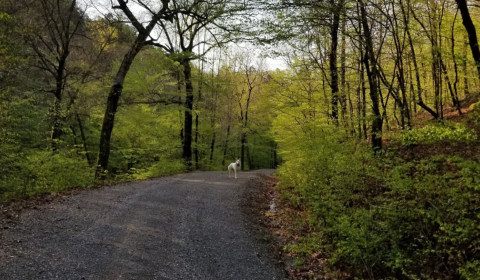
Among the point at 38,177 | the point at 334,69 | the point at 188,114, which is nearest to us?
the point at 38,177

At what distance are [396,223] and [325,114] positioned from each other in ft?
22.8

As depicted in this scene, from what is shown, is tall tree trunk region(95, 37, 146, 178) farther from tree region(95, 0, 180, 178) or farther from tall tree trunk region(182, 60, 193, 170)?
tall tree trunk region(182, 60, 193, 170)

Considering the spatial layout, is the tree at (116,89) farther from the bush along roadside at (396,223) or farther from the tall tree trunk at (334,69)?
the bush along roadside at (396,223)

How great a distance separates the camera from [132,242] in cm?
522

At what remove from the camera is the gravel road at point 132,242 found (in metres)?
4.18

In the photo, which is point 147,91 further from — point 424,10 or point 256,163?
point 256,163

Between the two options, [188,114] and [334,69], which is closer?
[334,69]

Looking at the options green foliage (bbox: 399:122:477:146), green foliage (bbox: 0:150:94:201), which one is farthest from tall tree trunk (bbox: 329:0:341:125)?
green foliage (bbox: 0:150:94:201)

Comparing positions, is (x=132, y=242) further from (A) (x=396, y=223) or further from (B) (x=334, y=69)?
(B) (x=334, y=69)

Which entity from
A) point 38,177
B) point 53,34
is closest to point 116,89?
point 38,177

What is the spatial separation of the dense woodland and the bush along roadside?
32 mm

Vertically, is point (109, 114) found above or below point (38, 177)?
above

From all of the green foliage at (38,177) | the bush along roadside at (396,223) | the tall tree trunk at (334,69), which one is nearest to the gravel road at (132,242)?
the bush along roadside at (396,223)

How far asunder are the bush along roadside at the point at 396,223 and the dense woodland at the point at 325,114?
0.10 feet
